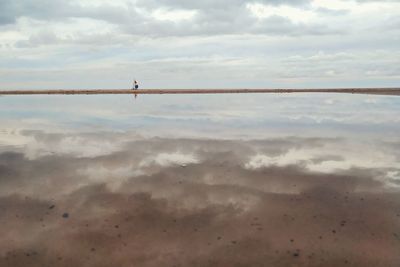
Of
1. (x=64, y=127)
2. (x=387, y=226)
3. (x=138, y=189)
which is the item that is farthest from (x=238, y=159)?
(x=64, y=127)

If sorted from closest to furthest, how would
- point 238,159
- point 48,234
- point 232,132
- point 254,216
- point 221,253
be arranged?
1. point 221,253
2. point 48,234
3. point 254,216
4. point 238,159
5. point 232,132

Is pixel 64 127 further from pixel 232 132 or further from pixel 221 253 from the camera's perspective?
pixel 221 253

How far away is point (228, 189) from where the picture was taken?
11023 mm

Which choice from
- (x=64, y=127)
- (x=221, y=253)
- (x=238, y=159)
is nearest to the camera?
(x=221, y=253)

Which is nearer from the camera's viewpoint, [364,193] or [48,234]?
[48,234]

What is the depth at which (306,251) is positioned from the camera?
7.50m

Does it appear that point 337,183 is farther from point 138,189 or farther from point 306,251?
point 138,189

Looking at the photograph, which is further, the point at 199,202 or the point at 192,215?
the point at 199,202

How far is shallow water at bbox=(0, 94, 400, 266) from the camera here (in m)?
7.47

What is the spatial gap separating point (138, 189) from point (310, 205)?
15.5 feet

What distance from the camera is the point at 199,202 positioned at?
32.8 feet

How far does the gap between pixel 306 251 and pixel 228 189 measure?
380 cm

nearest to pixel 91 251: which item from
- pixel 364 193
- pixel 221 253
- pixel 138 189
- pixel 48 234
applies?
pixel 48 234

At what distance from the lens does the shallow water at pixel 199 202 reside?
24.5 ft
